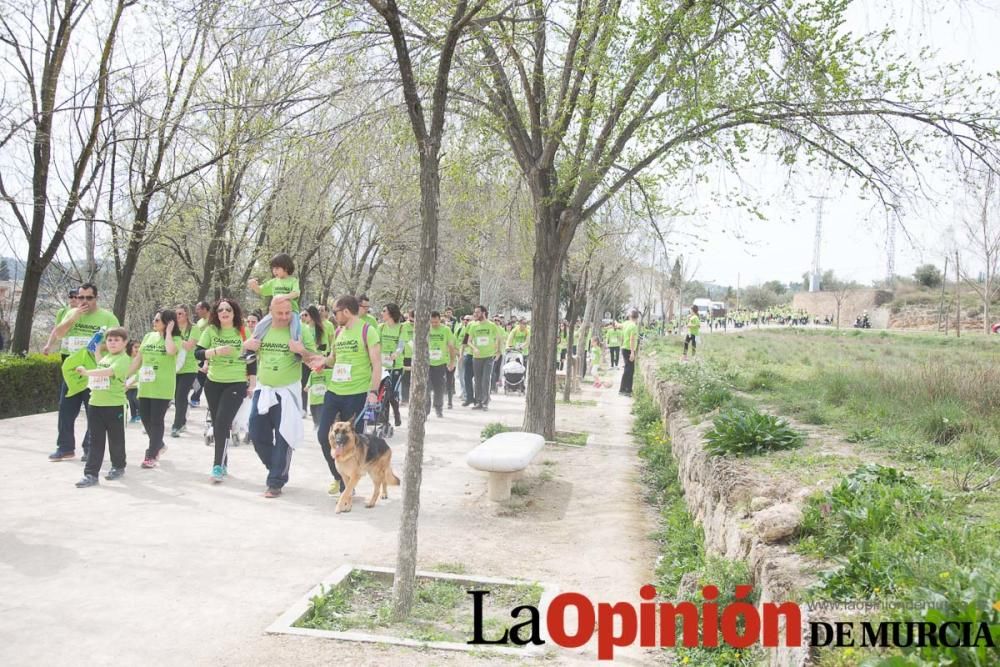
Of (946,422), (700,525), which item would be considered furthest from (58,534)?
(946,422)

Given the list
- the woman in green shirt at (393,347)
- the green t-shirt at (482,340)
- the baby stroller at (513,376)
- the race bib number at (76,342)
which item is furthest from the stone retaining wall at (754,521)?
the baby stroller at (513,376)

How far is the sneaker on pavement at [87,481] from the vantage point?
7.58m

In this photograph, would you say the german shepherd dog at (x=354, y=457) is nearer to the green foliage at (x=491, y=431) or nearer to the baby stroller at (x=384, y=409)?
the baby stroller at (x=384, y=409)

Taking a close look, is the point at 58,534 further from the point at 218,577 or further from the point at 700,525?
the point at 700,525

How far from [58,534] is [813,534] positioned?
5243 mm

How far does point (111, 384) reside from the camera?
775 centimetres

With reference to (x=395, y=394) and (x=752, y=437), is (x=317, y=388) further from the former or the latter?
(x=752, y=437)

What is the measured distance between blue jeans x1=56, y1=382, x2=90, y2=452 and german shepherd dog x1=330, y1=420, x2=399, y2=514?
2.85 meters

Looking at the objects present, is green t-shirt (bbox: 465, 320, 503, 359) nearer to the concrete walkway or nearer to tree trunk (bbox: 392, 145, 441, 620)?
the concrete walkway

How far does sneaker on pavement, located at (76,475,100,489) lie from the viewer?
7582 mm

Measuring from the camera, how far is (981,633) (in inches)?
107

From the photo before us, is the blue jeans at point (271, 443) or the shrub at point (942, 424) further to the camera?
the blue jeans at point (271, 443)

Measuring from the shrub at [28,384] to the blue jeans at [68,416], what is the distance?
4103mm

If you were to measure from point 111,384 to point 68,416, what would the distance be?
52.1 inches
